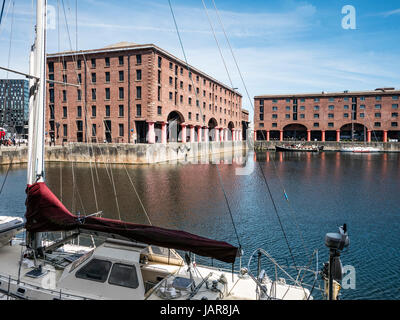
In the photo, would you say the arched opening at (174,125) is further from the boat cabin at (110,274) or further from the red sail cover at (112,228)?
the boat cabin at (110,274)

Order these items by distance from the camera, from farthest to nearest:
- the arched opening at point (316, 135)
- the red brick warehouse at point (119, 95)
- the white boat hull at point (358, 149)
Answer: the arched opening at point (316, 135) → the white boat hull at point (358, 149) → the red brick warehouse at point (119, 95)

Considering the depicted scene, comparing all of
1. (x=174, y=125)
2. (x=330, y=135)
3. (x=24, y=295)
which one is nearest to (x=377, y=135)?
(x=330, y=135)

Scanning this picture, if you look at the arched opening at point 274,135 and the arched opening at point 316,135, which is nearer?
the arched opening at point 316,135

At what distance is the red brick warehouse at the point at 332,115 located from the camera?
8800 centimetres

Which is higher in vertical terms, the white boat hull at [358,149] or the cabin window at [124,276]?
the white boat hull at [358,149]

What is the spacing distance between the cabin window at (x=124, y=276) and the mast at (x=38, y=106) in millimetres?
3592

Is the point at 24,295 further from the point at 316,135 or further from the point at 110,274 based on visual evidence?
the point at 316,135

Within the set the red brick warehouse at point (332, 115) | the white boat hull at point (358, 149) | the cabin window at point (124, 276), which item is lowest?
the cabin window at point (124, 276)

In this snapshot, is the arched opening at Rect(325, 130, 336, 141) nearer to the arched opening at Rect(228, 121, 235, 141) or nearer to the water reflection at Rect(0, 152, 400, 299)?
the arched opening at Rect(228, 121, 235, 141)

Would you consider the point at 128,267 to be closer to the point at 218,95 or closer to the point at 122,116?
the point at 122,116

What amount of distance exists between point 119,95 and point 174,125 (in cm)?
1354

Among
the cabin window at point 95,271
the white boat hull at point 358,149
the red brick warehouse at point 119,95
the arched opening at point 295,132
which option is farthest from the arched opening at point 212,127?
the cabin window at point 95,271

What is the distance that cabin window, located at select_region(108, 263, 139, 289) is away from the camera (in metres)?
7.09
